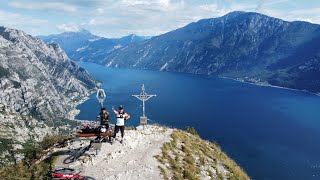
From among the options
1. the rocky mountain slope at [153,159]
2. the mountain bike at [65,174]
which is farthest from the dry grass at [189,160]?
the mountain bike at [65,174]

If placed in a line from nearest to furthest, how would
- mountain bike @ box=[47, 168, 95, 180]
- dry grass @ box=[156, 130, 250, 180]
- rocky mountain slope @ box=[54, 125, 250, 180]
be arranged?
mountain bike @ box=[47, 168, 95, 180]
rocky mountain slope @ box=[54, 125, 250, 180]
dry grass @ box=[156, 130, 250, 180]

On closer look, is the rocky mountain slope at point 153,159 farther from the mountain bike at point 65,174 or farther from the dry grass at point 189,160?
the mountain bike at point 65,174

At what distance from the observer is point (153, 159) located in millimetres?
33531

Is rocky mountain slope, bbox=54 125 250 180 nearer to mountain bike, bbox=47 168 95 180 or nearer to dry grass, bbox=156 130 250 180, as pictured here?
dry grass, bbox=156 130 250 180

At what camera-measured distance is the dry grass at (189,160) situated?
32.6 meters

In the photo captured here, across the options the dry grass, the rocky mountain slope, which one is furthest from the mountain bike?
the dry grass

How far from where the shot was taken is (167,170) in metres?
32.1

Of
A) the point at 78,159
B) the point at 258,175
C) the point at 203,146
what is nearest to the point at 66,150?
the point at 78,159

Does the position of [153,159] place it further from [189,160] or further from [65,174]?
[65,174]

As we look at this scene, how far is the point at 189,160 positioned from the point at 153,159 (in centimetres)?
443

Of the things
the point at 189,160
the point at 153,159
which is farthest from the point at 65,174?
the point at 189,160

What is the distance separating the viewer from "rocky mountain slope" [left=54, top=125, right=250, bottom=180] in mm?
30477

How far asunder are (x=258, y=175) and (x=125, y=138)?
176 metres

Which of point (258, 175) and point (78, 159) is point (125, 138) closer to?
point (78, 159)
